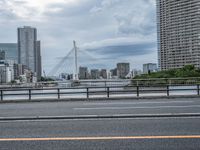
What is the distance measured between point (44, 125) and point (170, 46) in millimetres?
85505

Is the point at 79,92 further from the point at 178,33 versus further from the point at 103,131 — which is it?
the point at 178,33

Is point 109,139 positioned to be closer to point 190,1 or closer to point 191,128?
point 191,128

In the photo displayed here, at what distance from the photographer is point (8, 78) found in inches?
4250

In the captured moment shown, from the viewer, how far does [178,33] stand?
95.1m

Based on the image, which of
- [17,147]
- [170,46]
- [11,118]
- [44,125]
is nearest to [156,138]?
[17,147]

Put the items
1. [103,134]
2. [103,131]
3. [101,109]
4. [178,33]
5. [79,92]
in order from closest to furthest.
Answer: [103,134] < [103,131] < [101,109] < [79,92] < [178,33]

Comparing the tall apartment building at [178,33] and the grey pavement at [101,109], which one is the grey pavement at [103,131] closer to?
the grey pavement at [101,109]

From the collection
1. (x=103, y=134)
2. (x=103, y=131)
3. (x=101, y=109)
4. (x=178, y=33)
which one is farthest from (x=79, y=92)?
(x=178, y=33)

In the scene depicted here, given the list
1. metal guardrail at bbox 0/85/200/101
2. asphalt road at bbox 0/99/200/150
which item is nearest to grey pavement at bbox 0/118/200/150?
asphalt road at bbox 0/99/200/150

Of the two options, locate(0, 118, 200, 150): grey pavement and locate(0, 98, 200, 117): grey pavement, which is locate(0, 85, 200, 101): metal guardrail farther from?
locate(0, 118, 200, 150): grey pavement

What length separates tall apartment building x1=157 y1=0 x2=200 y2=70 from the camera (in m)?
88.8

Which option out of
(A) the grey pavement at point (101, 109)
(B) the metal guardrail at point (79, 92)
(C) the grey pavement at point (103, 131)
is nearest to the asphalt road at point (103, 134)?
(C) the grey pavement at point (103, 131)

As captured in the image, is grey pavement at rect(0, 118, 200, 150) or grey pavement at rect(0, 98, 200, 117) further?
grey pavement at rect(0, 98, 200, 117)

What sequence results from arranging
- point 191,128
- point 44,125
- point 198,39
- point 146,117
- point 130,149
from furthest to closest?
point 198,39 → point 146,117 → point 44,125 → point 191,128 → point 130,149
